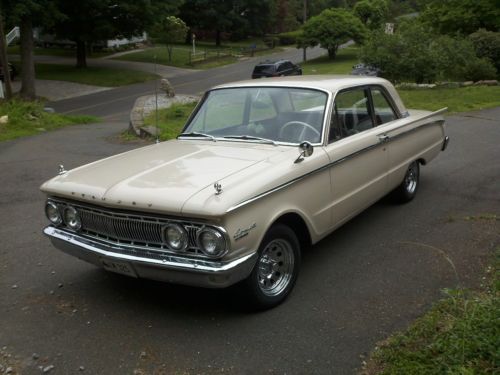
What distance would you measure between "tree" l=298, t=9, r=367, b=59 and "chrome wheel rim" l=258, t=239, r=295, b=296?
46.6 meters

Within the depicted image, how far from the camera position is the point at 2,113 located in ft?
48.9

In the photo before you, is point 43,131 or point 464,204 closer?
point 464,204

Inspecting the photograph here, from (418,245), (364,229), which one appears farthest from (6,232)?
(418,245)

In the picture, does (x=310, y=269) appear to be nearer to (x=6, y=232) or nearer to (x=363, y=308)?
(x=363, y=308)

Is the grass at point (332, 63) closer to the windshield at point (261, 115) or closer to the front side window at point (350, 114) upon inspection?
the front side window at point (350, 114)

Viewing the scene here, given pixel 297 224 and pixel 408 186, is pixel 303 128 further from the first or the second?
pixel 408 186

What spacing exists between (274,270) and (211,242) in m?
0.80

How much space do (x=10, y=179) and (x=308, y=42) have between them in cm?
4290

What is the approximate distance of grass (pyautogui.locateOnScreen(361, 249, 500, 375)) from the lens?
2.88 m

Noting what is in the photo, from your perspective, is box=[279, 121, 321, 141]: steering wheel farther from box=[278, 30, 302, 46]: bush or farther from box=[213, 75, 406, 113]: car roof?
box=[278, 30, 302, 46]: bush

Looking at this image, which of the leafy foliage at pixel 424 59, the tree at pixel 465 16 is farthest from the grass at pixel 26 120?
the tree at pixel 465 16

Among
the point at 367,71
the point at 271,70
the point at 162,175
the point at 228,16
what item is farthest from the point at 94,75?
the point at 162,175

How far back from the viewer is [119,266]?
3.84 m

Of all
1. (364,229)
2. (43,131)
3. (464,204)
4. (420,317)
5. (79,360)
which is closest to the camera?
(79,360)
